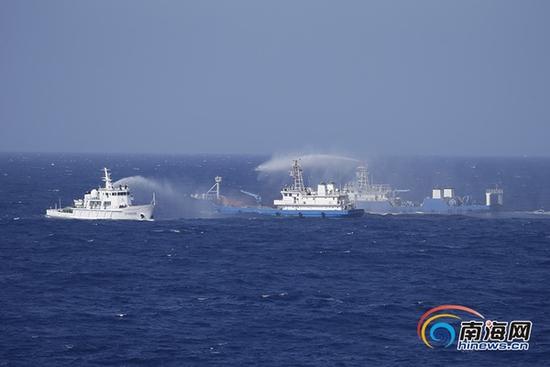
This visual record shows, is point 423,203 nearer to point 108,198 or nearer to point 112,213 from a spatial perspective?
point 112,213

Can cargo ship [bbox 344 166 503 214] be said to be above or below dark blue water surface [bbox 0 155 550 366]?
above

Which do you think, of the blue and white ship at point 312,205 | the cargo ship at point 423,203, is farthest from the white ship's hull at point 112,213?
the cargo ship at point 423,203

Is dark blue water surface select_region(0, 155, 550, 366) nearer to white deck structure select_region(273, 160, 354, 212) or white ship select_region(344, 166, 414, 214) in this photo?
white deck structure select_region(273, 160, 354, 212)

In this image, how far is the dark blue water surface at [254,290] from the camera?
67375 millimetres

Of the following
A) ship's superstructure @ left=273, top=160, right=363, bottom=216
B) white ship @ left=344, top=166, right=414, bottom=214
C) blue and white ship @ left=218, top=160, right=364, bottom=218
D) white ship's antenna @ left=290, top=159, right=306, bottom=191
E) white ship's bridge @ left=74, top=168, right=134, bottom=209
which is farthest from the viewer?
white ship @ left=344, top=166, right=414, bottom=214

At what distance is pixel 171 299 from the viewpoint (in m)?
84.6

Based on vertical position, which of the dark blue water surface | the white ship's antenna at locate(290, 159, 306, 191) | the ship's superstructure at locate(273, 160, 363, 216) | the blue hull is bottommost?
the dark blue water surface

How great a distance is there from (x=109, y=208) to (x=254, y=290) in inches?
2501

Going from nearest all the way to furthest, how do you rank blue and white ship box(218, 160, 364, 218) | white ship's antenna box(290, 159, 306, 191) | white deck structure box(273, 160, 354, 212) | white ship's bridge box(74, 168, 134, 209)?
1. white ship's bridge box(74, 168, 134, 209)
2. blue and white ship box(218, 160, 364, 218)
3. white deck structure box(273, 160, 354, 212)
4. white ship's antenna box(290, 159, 306, 191)

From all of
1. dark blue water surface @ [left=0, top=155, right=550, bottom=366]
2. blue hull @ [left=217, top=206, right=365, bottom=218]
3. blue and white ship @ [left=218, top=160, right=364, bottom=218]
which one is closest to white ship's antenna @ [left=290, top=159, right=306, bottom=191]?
blue and white ship @ [left=218, top=160, right=364, bottom=218]

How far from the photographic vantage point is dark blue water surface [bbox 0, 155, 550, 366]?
A: 6738cm

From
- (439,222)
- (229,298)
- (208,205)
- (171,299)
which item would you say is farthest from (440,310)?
(208,205)

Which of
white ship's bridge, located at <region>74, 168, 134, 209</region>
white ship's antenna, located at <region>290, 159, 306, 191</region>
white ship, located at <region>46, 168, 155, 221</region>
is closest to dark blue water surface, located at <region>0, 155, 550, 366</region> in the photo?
white ship, located at <region>46, 168, 155, 221</region>

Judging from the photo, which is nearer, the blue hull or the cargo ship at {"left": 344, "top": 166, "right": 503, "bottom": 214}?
the blue hull
